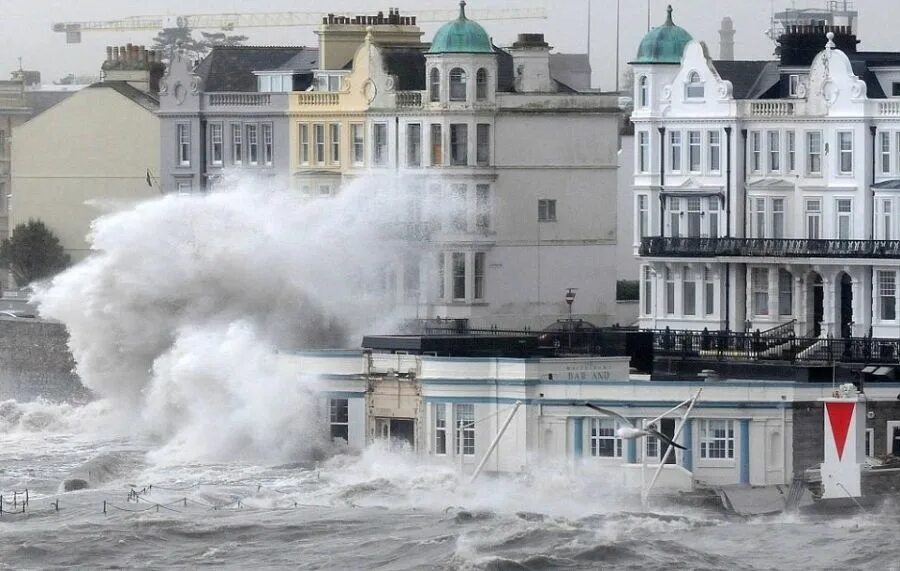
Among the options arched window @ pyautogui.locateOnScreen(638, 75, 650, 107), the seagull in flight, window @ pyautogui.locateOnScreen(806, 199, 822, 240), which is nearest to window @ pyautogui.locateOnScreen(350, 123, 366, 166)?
arched window @ pyautogui.locateOnScreen(638, 75, 650, 107)

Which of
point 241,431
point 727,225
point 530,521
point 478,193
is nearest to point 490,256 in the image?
point 478,193

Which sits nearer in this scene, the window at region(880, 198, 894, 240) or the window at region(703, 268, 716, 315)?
the window at region(880, 198, 894, 240)

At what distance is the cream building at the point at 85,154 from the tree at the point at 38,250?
543 mm

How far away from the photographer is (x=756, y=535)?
65.6 m

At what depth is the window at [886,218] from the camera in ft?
260

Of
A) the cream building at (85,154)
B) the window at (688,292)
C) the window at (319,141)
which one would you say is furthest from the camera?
the cream building at (85,154)

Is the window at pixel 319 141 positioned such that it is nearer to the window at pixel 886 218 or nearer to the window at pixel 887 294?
the window at pixel 886 218

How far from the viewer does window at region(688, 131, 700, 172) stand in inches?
3265

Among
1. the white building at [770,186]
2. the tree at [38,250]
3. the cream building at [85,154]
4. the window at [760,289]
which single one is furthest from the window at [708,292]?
the tree at [38,250]

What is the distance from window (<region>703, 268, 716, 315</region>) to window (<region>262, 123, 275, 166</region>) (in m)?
15.6

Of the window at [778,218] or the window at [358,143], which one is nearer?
the window at [778,218]

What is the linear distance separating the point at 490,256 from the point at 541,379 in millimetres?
18820

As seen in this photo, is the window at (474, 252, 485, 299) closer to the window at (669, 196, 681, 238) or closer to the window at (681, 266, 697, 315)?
the window at (669, 196, 681, 238)

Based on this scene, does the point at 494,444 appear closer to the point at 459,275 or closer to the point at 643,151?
the point at 643,151
